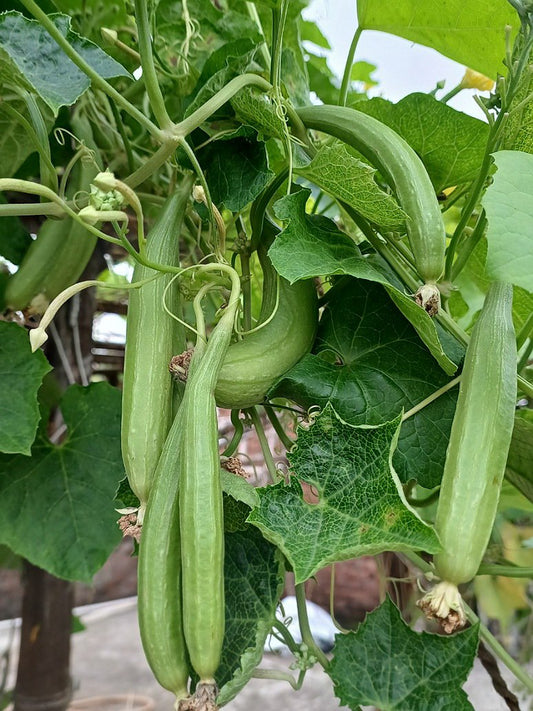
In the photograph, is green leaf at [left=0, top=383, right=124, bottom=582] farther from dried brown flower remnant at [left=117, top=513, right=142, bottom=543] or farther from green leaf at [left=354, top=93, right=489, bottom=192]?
green leaf at [left=354, top=93, right=489, bottom=192]

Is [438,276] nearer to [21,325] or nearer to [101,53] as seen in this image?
[101,53]

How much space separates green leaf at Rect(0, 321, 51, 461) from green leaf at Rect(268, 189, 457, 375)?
1.08ft

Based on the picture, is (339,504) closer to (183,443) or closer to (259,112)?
(183,443)

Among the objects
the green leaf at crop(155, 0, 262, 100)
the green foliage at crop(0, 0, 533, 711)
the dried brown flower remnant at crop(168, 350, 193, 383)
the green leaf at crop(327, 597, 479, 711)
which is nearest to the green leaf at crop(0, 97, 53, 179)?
the green foliage at crop(0, 0, 533, 711)

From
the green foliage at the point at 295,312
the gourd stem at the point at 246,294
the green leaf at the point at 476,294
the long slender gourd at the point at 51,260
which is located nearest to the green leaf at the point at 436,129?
the green foliage at the point at 295,312

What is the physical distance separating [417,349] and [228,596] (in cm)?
26

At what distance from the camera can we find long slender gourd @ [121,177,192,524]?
46 centimetres

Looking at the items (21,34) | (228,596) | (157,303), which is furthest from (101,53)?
(228,596)

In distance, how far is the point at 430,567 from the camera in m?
0.48

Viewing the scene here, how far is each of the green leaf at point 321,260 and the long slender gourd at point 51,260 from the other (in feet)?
0.92

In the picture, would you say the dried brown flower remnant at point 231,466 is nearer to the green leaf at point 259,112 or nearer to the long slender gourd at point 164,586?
the long slender gourd at point 164,586

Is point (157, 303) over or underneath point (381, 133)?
underneath

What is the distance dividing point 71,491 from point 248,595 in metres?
0.36

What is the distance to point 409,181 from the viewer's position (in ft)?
1.57
